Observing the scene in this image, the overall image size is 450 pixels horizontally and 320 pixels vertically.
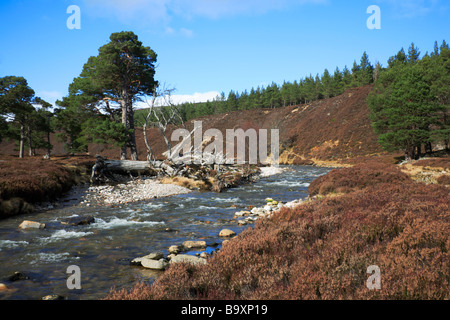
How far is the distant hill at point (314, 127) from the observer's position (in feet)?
176

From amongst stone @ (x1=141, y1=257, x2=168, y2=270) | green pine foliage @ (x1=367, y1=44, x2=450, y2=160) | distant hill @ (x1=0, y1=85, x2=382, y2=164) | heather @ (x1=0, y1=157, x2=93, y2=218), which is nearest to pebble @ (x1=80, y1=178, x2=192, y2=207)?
heather @ (x1=0, y1=157, x2=93, y2=218)

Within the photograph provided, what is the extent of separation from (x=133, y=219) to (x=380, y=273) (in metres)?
8.97

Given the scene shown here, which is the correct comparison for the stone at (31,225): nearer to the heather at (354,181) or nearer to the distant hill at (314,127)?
the heather at (354,181)

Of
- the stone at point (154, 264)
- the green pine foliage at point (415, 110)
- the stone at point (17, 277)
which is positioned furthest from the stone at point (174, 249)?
the green pine foliage at point (415, 110)

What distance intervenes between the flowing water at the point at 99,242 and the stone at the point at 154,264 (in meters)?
0.15

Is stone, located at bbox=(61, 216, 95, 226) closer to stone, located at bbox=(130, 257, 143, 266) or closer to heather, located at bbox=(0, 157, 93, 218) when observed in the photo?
heather, located at bbox=(0, 157, 93, 218)

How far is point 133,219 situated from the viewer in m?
10.4

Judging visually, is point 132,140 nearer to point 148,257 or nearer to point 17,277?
point 148,257

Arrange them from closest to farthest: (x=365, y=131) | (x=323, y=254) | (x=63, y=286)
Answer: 1. (x=323, y=254)
2. (x=63, y=286)
3. (x=365, y=131)

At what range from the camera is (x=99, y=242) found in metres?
7.62
